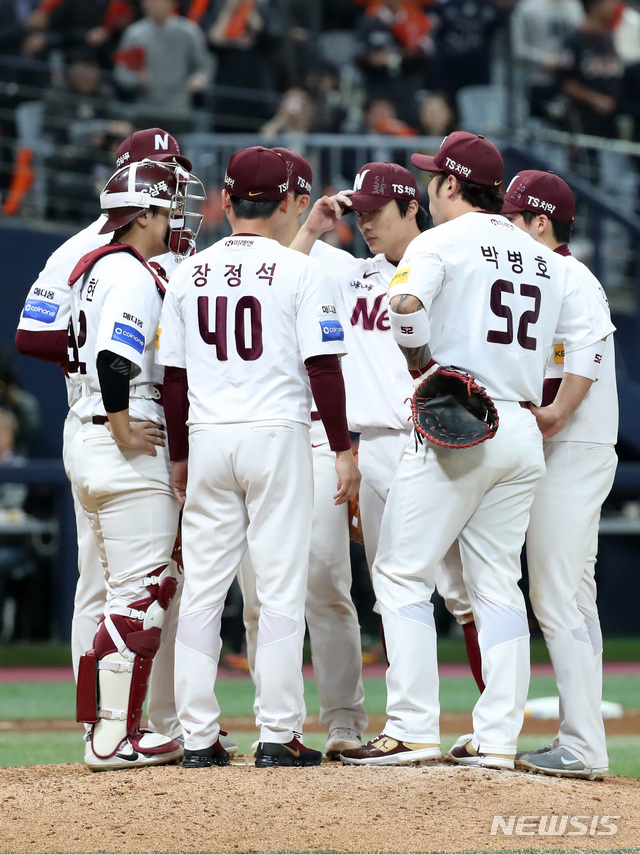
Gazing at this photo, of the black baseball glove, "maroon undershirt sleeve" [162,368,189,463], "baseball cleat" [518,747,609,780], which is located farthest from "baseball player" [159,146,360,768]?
"baseball cleat" [518,747,609,780]

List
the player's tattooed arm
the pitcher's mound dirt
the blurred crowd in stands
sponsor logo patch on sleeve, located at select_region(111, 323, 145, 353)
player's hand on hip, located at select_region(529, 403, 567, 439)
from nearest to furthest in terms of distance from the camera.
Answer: the pitcher's mound dirt < the player's tattooed arm < sponsor logo patch on sleeve, located at select_region(111, 323, 145, 353) < player's hand on hip, located at select_region(529, 403, 567, 439) < the blurred crowd in stands

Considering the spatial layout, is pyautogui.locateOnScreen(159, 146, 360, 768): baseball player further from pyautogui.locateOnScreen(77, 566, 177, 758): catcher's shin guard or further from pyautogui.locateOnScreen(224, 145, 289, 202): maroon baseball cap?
pyautogui.locateOnScreen(77, 566, 177, 758): catcher's shin guard

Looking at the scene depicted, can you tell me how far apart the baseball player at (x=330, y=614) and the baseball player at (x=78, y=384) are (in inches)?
16.2

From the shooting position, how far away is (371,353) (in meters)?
5.20

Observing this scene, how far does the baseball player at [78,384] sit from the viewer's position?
5.01 m

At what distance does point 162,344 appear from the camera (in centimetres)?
466

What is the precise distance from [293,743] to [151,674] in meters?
0.78

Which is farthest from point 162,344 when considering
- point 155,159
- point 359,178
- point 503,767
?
point 503,767

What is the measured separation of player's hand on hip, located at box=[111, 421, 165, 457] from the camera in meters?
4.64

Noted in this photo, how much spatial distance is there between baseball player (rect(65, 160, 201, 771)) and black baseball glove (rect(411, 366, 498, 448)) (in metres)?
1.09

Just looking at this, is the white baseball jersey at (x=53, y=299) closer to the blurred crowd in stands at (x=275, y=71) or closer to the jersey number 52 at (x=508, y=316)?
the jersey number 52 at (x=508, y=316)

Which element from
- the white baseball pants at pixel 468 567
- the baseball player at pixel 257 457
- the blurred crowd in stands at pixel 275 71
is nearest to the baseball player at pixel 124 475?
the baseball player at pixel 257 457

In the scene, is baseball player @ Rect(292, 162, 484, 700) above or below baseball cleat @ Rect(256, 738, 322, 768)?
above

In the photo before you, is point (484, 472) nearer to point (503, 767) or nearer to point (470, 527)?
point (470, 527)
